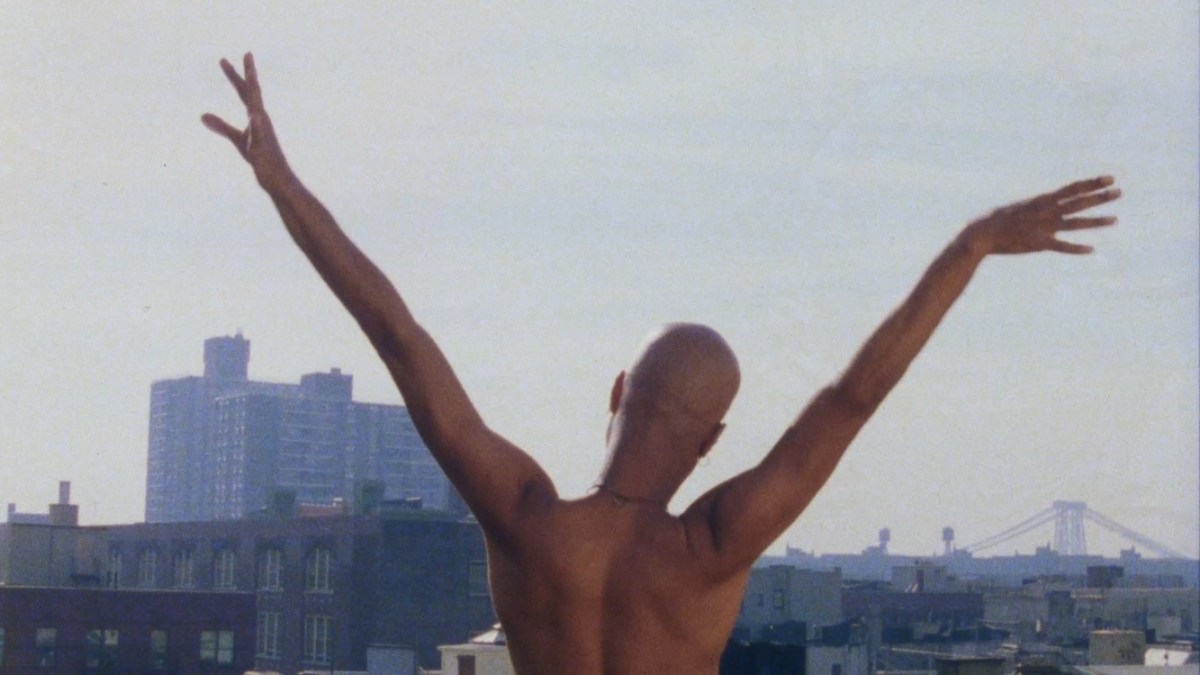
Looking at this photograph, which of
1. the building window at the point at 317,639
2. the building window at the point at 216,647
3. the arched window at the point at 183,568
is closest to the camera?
the building window at the point at 216,647

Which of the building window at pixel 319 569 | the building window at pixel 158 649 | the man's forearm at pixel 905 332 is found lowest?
the building window at pixel 158 649

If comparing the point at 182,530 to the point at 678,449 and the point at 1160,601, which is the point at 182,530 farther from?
the point at 678,449

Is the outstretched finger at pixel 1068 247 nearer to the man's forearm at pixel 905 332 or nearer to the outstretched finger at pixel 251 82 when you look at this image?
the man's forearm at pixel 905 332

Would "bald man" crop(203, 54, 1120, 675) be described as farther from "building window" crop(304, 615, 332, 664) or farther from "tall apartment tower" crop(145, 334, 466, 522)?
"tall apartment tower" crop(145, 334, 466, 522)

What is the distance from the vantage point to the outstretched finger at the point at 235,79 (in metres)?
2.55

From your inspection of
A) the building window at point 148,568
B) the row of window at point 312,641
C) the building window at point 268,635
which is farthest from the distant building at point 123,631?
the building window at point 148,568

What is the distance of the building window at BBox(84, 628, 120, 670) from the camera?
36.9 meters

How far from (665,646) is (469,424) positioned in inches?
16.7

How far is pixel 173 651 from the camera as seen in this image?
38562 millimetres

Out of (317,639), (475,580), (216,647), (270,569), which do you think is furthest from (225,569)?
(216,647)

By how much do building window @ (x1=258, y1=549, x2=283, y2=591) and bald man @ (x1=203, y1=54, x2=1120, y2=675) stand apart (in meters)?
51.9

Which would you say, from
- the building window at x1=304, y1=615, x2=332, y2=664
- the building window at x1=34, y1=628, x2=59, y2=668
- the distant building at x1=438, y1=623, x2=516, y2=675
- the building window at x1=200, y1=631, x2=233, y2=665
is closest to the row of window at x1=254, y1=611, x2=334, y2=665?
the building window at x1=304, y1=615, x2=332, y2=664

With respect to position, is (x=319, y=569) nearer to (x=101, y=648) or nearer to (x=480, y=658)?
(x=101, y=648)

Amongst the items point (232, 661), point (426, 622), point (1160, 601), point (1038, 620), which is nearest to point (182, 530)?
point (426, 622)
